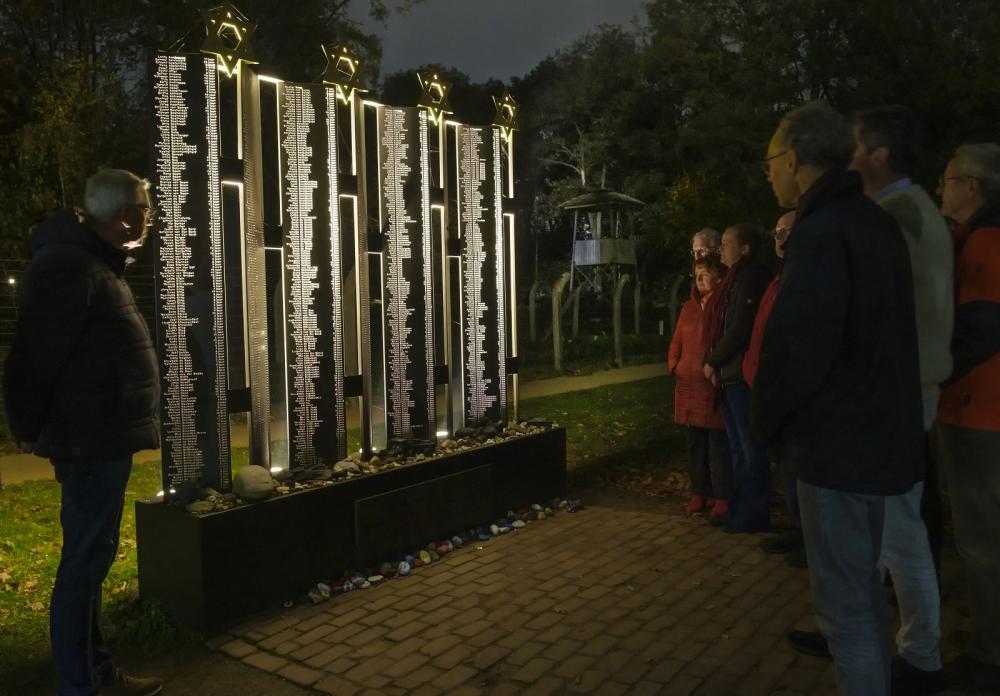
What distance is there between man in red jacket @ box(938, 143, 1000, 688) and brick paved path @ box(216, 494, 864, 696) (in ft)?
2.23

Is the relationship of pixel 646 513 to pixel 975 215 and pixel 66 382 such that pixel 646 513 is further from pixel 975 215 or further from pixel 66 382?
pixel 66 382

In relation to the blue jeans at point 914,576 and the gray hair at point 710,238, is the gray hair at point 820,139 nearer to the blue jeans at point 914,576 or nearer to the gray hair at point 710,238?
the blue jeans at point 914,576

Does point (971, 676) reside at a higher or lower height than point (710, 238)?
lower

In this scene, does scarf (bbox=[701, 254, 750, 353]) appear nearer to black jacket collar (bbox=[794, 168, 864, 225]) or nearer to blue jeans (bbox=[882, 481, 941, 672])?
blue jeans (bbox=[882, 481, 941, 672])

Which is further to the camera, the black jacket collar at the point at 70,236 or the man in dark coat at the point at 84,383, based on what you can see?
the black jacket collar at the point at 70,236

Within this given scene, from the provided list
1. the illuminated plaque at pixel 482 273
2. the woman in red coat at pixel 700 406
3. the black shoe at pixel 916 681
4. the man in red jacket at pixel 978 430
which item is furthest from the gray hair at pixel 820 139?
the illuminated plaque at pixel 482 273

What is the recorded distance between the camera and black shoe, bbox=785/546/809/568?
5387 millimetres

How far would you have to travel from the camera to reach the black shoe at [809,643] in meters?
4.11

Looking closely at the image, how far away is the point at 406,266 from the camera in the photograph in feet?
20.7

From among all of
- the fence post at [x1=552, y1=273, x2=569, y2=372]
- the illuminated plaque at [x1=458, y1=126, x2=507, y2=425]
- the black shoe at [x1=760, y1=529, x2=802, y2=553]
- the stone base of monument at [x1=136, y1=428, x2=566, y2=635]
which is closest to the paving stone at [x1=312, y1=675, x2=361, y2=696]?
the stone base of monument at [x1=136, y1=428, x2=566, y2=635]

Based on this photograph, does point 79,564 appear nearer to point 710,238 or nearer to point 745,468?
point 745,468

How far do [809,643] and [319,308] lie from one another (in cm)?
328

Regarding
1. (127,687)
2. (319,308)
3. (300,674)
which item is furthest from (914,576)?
(319,308)

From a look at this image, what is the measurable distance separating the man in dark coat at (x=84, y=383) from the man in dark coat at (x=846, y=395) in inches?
95.6
